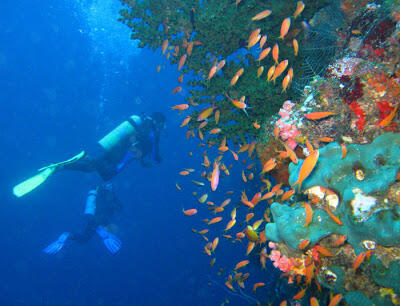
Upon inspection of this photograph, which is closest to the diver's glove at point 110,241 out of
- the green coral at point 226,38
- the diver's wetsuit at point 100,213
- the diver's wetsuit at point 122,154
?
the diver's wetsuit at point 100,213

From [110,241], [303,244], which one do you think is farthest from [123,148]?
[303,244]

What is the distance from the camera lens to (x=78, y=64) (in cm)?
5012

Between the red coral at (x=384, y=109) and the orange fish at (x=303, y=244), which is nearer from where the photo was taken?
the orange fish at (x=303, y=244)

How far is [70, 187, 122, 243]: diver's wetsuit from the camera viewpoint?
1124 centimetres

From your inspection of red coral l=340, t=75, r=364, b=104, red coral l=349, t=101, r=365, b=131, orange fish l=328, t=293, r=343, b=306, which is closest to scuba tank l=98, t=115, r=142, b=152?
red coral l=340, t=75, r=364, b=104

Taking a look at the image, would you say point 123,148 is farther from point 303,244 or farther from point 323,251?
point 323,251

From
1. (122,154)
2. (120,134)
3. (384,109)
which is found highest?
(120,134)

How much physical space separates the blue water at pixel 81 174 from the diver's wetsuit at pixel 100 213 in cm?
1927

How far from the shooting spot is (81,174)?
47.9m

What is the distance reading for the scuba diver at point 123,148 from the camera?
31.3ft

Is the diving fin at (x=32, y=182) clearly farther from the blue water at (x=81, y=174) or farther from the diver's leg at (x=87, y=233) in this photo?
→ the blue water at (x=81, y=174)

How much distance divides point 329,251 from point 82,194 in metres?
53.5

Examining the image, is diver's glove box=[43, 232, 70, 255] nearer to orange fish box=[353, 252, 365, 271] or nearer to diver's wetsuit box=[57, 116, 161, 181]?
diver's wetsuit box=[57, 116, 161, 181]

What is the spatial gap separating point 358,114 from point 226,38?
3180mm
